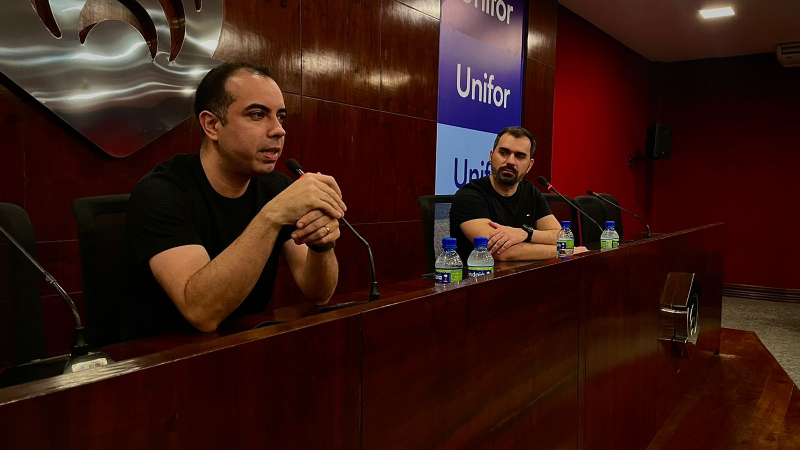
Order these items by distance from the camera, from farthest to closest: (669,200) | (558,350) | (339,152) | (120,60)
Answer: (669,200) < (339,152) < (120,60) < (558,350)

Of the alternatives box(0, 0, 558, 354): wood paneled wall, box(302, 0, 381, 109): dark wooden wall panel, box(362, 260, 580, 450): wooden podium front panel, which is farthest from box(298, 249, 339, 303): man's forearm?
box(302, 0, 381, 109): dark wooden wall panel

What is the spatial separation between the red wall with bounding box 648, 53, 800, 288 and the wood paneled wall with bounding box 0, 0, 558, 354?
442 cm

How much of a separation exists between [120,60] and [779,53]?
600 cm

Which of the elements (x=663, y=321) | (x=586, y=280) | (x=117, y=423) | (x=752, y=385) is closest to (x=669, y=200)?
(x=752, y=385)

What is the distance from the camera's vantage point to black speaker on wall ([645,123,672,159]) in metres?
6.20

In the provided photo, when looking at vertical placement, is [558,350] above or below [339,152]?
below

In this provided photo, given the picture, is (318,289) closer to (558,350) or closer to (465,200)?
(558,350)

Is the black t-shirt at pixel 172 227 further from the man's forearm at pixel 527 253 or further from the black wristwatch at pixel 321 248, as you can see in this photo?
the man's forearm at pixel 527 253

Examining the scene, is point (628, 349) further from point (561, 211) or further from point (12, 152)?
point (12, 152)

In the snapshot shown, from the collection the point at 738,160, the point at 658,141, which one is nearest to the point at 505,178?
the point at 658,141

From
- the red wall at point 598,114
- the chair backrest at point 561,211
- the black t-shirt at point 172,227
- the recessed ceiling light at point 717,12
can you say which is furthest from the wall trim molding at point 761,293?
the black t-shirt at point 172,227

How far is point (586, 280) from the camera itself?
1.55m

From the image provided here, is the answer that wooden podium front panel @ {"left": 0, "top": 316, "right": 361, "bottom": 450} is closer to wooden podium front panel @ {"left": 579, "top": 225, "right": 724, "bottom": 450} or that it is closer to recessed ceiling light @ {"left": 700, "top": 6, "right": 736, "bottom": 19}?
→ wooden podium front panel @ {"left": 579, "top": 225, "right": 724, "bottom": 450}

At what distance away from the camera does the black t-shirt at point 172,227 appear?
3.96 ft
